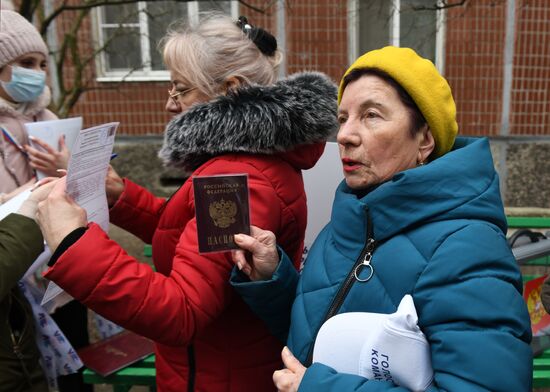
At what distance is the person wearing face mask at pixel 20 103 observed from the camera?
84.7 inches

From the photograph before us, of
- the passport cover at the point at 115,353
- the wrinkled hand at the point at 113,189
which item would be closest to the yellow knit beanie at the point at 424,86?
the wrinkled hand at the point at 113,189

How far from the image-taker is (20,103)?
2365mm

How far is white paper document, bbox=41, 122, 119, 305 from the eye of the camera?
4.55 feet

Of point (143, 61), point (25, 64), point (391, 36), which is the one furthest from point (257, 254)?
point (391, 36)

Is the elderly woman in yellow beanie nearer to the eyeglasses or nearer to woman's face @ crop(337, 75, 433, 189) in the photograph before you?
woman's face @ crop(337, 75, 433, 189)

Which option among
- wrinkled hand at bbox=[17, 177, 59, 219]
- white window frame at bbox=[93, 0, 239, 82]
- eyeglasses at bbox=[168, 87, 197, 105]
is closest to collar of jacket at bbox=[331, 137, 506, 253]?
eyeglasses at bbox=[168, 87, 197, 105]

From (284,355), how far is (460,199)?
1.88ft

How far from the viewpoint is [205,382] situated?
157 centimetres

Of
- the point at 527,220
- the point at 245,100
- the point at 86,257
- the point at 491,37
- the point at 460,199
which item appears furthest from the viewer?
the point at 491,37

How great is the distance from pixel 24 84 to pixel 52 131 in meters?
0.34

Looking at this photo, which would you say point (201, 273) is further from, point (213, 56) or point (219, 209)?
point (213, 56)

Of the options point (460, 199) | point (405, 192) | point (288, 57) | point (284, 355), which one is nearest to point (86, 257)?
point (284, 355)

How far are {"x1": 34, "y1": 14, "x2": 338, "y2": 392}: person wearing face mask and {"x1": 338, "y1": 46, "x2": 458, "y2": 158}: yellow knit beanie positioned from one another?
0.31 m

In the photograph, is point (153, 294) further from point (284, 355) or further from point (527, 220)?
point (527, 220)
